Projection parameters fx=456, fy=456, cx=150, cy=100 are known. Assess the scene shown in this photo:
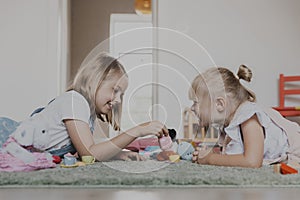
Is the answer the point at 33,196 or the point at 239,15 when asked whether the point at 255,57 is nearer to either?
the point at 239,15

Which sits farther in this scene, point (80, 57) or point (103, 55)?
point (80, 57)

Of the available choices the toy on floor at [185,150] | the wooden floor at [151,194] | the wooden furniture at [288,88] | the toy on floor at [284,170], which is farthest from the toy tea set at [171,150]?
the wooden furniture at [288,88]

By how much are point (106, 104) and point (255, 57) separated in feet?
5.01

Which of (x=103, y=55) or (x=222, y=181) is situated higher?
(x=103, y=55)

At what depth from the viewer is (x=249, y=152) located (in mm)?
1153

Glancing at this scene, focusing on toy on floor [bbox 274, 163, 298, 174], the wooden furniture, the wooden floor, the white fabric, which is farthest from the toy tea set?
the wooden furniture

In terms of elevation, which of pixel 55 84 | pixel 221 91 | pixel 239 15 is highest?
pixel 239 15

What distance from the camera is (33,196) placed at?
2.30ft

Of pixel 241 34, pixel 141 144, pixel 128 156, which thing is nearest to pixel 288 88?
pixel 241 34

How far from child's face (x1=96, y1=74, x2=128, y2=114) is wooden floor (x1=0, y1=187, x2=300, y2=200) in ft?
1.80

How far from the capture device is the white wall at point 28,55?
2.54 meters

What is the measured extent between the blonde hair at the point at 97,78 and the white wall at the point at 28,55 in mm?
1159

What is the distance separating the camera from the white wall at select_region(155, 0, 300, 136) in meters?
2.61

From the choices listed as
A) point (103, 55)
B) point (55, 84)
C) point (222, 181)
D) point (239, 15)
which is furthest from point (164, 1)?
point (222, 181)
